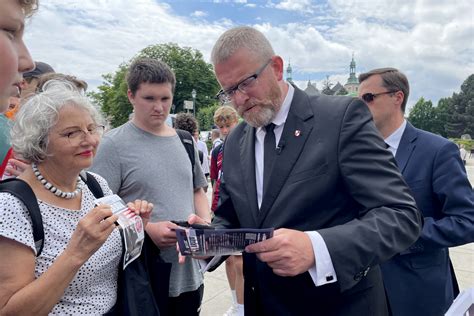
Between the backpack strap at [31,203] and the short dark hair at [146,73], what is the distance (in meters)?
1.46

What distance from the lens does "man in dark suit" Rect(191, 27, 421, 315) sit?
1.54 m

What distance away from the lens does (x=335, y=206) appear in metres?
1.78

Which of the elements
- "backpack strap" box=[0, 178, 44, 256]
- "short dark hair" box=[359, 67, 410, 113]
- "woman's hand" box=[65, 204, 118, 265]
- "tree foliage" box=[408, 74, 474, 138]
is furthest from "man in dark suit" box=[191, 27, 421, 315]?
"tree foliage" box=[408, 74, 474, 138]

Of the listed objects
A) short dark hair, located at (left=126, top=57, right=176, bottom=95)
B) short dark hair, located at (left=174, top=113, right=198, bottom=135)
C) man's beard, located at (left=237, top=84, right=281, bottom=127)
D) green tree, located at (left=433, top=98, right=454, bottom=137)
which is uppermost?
short dark hair, located at (left=126, top=57, right=176, bottom=95)

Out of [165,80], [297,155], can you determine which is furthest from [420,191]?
[165,80]

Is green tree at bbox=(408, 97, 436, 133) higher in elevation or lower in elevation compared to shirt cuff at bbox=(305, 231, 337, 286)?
lower

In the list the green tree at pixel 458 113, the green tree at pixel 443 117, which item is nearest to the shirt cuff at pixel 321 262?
the green tree at pixel 443 117

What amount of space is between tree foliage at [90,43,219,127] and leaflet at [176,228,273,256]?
166 feet

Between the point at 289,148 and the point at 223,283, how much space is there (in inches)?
147

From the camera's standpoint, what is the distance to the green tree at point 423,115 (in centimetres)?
7147

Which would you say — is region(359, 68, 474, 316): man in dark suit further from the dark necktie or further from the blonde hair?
the blonde hair

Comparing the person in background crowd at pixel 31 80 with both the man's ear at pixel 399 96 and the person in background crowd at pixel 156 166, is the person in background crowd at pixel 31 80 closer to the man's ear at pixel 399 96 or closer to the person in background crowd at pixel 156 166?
the person in background crowd at pixel 156 166

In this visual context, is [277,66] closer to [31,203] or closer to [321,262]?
[321,262]

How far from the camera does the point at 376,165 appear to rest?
5.45 ft
